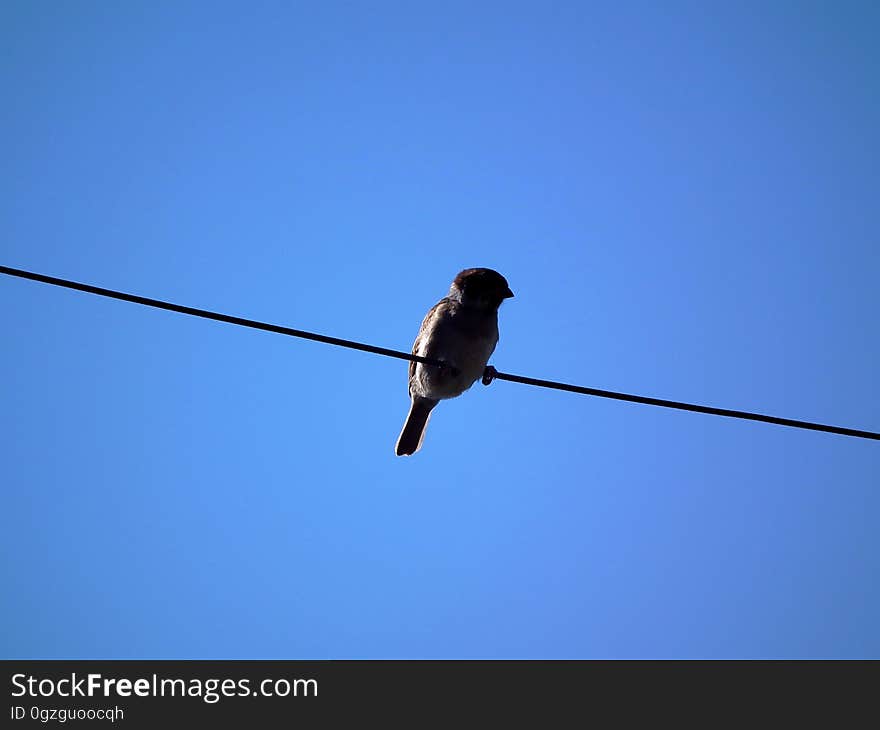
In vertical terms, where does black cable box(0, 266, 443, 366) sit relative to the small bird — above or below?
below

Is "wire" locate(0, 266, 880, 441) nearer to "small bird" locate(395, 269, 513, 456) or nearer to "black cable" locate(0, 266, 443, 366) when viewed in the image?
"black cable" locate(0, 266, 443, 366)

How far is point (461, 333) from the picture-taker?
8.20 metres

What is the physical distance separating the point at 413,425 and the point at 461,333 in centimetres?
147

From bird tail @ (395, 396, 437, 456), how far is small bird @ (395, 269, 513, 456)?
10.3 inches

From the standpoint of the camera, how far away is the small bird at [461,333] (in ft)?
26.9

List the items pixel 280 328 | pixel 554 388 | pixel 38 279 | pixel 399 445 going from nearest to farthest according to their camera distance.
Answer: pixel 38 279
pixel 280 328
pixel 554 388
pixel 399 445

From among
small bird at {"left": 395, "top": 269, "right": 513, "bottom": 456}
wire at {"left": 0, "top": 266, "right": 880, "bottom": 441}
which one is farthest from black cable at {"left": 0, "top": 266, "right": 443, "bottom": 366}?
small bird at {"left": 395, "top": 269, "right": 513, "bottom": 456}

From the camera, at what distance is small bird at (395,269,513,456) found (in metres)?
8.20

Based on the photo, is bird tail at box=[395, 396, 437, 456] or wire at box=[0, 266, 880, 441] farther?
bird tail at box=[395, 396, 437, 456]

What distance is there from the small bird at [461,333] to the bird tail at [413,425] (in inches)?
10.3
